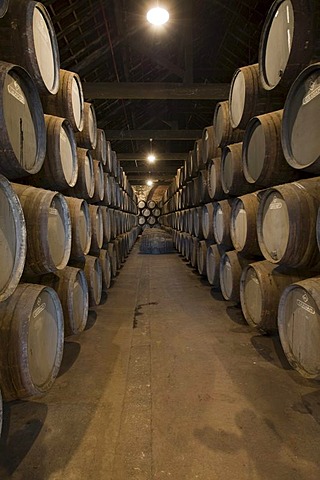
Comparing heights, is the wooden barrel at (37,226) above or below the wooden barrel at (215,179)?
below

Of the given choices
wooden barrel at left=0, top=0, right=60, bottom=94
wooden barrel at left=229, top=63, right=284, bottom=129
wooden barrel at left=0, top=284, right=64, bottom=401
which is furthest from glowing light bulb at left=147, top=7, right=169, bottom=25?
wooden barrel at left=0, top=284, right=64, bottom=401

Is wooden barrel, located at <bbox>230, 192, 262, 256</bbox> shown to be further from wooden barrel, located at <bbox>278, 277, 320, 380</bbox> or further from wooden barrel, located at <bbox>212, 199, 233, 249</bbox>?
wooden barrel, located at <bbox>278, 277, 320, 380</bbox>

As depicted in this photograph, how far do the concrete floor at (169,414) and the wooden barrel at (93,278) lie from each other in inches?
25.9

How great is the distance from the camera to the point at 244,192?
4.02 meters

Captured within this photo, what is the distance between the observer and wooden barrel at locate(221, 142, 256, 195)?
3.88m

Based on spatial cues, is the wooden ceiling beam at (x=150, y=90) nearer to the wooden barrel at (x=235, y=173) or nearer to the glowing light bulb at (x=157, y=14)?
the glowing light bulb at (x=157, y=14)

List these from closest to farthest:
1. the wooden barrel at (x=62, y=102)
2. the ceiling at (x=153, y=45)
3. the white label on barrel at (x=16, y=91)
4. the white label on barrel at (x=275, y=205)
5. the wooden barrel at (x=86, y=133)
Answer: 1. the white label on barrel at (x=16, y=91)
2. the white label on barrel at (x=275, y=205)
3. the wooden barrel at (x=62, y=102)
4. the wooden barrel at (x=86, y=133)
5. the ceiling at (x=153, y=45)

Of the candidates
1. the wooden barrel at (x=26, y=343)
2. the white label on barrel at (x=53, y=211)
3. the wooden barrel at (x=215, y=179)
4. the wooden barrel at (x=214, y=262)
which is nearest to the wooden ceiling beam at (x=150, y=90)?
the wooden barrel at (x=215, y=179)

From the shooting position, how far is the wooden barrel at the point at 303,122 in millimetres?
2125

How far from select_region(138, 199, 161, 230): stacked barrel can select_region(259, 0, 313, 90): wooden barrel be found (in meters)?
18.6

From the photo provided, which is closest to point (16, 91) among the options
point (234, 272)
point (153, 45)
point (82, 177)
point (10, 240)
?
point (10, 240)

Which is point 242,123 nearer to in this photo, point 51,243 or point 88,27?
point 51,243

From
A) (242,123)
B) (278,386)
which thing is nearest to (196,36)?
(242,123)

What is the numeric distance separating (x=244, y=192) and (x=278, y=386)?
245 centimetres
